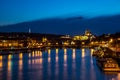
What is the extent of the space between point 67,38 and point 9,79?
15314 centimetres

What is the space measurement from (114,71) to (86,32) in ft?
507

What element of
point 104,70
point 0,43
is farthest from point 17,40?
point 104,70

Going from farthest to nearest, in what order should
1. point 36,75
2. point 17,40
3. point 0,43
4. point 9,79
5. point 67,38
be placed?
point 67,38 → point 17,40 → point 0,43 → point 36,75 → point 9,79

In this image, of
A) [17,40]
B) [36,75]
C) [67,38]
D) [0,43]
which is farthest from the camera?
[67,38]

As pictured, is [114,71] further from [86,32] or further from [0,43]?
[86,32]

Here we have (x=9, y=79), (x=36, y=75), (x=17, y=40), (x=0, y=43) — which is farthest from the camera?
(x=17, y=40)

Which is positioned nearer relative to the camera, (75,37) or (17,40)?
(17,40)

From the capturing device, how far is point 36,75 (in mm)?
31734

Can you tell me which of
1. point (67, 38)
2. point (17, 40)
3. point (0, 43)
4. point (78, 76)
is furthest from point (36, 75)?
point (67, 38)

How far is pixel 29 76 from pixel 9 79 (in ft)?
6.24

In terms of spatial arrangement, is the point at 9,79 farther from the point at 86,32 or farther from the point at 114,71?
the point at 86,32

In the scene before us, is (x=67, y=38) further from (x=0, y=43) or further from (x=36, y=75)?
(x=36, y=75)

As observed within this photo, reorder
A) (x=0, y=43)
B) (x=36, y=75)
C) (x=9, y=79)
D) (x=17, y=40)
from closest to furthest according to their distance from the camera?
(x=9, y=79)
(x=36, y=75)
(x=0, y=43)
(x=17, y=40)

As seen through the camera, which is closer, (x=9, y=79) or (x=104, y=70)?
(x=9, y=79)
